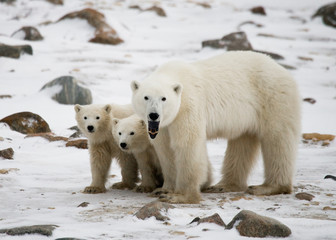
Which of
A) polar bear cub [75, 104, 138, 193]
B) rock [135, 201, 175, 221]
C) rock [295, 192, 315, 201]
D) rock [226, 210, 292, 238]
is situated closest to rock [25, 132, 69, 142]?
polar bear cub [75, 104, 138, 193]

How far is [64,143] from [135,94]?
3.45 m

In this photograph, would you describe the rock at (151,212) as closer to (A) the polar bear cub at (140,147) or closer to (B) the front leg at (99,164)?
(A) the polar bear cub at (140,147)

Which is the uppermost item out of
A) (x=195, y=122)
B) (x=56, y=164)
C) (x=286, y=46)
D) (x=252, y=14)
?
(x=252, y=14)

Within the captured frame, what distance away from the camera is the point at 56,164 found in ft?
21.7

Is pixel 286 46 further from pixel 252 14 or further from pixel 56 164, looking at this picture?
pixel 56 164

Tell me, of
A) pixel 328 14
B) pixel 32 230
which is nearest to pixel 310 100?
pixel 32 230

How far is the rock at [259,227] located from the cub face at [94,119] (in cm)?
293

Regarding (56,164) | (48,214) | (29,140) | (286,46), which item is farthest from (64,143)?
(286,46)

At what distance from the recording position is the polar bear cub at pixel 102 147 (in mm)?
5758

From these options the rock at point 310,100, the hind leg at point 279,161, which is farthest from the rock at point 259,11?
the hind leg at point 279,161

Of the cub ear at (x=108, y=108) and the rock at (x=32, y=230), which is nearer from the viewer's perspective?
the rock at (x=32, y=230)

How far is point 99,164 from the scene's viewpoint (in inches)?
227

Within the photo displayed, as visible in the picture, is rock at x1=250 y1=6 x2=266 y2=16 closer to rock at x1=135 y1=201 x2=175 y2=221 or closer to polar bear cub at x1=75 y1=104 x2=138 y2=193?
polar bear cub at x1=75 y1=104 x2=138 y2=193

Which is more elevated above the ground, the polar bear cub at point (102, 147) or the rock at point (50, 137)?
the polar bear cub at point (102, 147)
